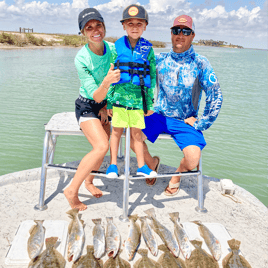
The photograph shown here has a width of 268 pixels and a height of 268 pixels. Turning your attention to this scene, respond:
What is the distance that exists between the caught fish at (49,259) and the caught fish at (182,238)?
3.63 ft

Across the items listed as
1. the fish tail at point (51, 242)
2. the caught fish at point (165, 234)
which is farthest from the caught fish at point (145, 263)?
the fish tail at point (51, 242)

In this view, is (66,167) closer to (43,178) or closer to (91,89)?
(43,178)

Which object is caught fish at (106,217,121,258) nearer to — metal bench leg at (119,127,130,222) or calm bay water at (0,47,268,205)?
metal bench leg at (119,127,130,222)

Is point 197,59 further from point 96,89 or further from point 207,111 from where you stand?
point 96,89

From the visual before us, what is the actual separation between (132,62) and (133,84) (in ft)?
0.80

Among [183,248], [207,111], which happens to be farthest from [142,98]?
[183,248]

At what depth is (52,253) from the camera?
234cm

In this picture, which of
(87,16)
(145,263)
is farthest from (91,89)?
(145,263)

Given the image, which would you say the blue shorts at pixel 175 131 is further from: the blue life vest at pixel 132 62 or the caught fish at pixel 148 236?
the caught fish at pixel 148 236

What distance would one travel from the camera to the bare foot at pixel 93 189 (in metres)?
3.37

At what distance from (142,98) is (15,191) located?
6.75 ft

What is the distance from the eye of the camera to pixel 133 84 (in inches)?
115

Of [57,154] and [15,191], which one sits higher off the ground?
[15,191]

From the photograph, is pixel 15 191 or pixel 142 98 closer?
pixel 142 98
